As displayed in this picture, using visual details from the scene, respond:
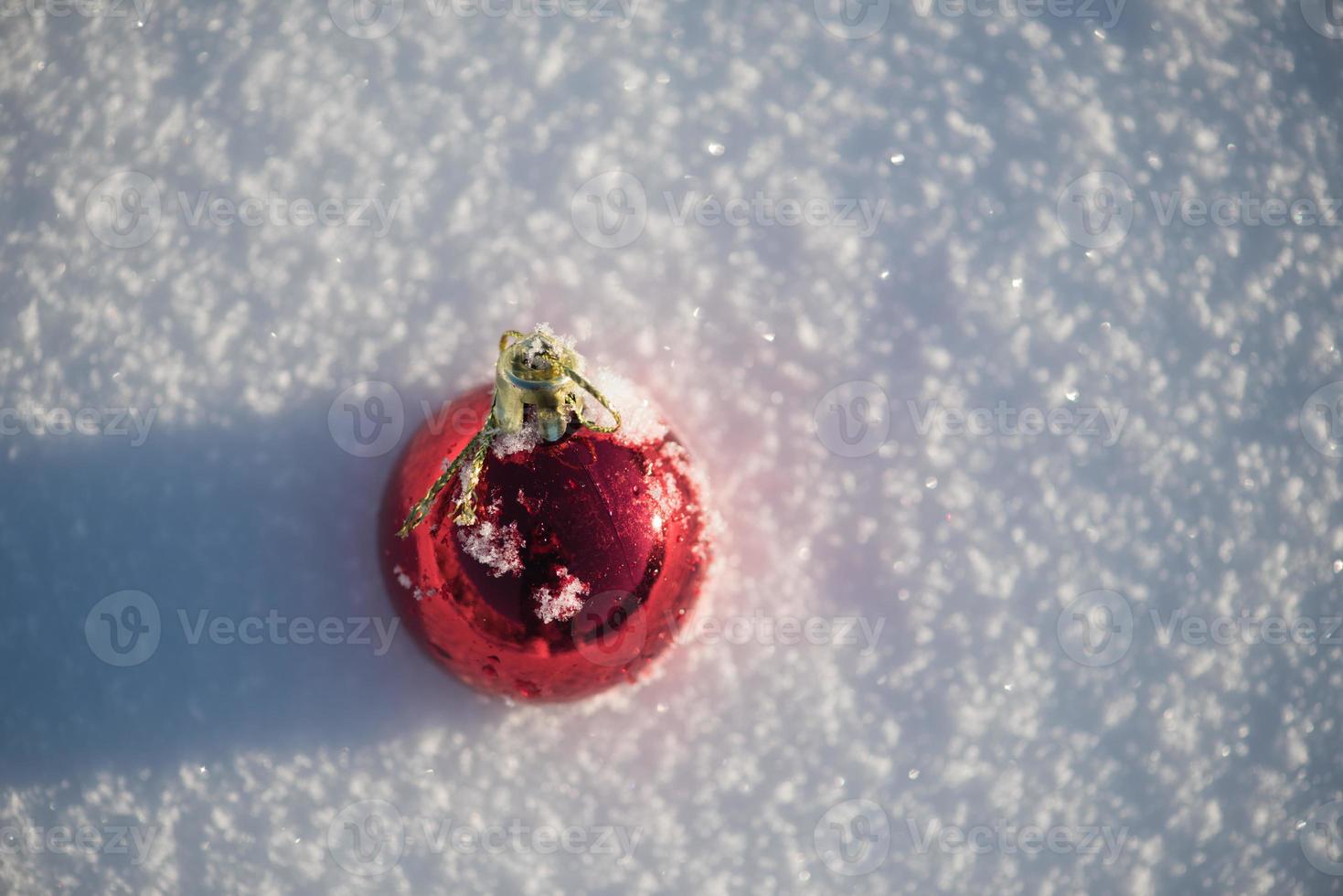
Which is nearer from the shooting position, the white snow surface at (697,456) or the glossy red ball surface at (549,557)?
the glossy red ball surface at (549,557)

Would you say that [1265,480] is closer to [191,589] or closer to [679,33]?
[679,33]

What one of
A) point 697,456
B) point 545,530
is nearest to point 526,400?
point 545,530

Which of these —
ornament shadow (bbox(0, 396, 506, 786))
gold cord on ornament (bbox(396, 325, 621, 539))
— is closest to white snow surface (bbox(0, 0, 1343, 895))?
ornament shadow (bbox(0, 396, 506, 786))

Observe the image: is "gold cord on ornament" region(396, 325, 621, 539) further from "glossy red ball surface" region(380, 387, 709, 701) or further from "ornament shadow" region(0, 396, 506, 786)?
"ornament shadow" region(0, 396, 506, 786)

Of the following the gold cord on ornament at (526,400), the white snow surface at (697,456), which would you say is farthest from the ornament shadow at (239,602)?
the gold cord on ornament at (526,400)

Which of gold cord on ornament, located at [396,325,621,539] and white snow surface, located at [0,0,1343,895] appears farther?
white snow surface, located at [0,0,1343,895]

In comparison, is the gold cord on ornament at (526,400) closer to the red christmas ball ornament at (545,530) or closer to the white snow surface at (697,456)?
the red christmas ball ornament at (545,530)

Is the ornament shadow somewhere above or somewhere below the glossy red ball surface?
below
